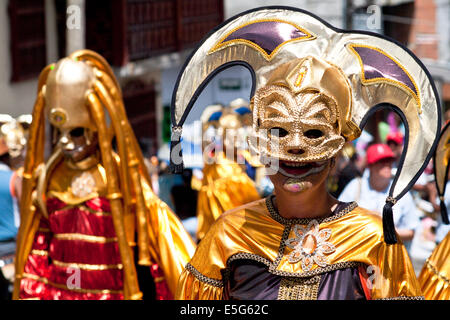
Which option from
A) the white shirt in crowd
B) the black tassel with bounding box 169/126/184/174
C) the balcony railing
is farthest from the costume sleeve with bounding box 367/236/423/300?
the balcony railing

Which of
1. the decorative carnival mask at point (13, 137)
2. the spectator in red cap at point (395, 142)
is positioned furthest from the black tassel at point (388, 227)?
the spectator in red cap at point (395, 142)

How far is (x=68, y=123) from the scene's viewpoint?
4.71 meters

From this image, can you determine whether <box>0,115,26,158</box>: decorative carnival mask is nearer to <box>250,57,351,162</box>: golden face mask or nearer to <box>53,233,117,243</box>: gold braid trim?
<box>53,233,117,243</box>: gold braid trim

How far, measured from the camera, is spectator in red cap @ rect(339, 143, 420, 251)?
5961mm

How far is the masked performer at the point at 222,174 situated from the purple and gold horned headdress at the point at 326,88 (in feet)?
11.6

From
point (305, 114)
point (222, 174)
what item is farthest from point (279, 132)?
point (222, 174)

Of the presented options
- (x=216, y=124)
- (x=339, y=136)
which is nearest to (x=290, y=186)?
(x=339, y=136)

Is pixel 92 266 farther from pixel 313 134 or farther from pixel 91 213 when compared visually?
pixel 313 134

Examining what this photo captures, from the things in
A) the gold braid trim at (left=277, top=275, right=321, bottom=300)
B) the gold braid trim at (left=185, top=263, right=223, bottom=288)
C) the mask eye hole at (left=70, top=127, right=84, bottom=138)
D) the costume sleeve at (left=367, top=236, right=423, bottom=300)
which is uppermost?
the mask eye hole at (left=70, top=127, right=84, bottom=138)

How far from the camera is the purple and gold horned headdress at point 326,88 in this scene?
3.24 metres

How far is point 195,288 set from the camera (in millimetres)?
3447

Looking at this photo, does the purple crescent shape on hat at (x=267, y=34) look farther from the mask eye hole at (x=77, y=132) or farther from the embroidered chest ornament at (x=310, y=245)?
the mask eye hole at (x=77, y=132)
